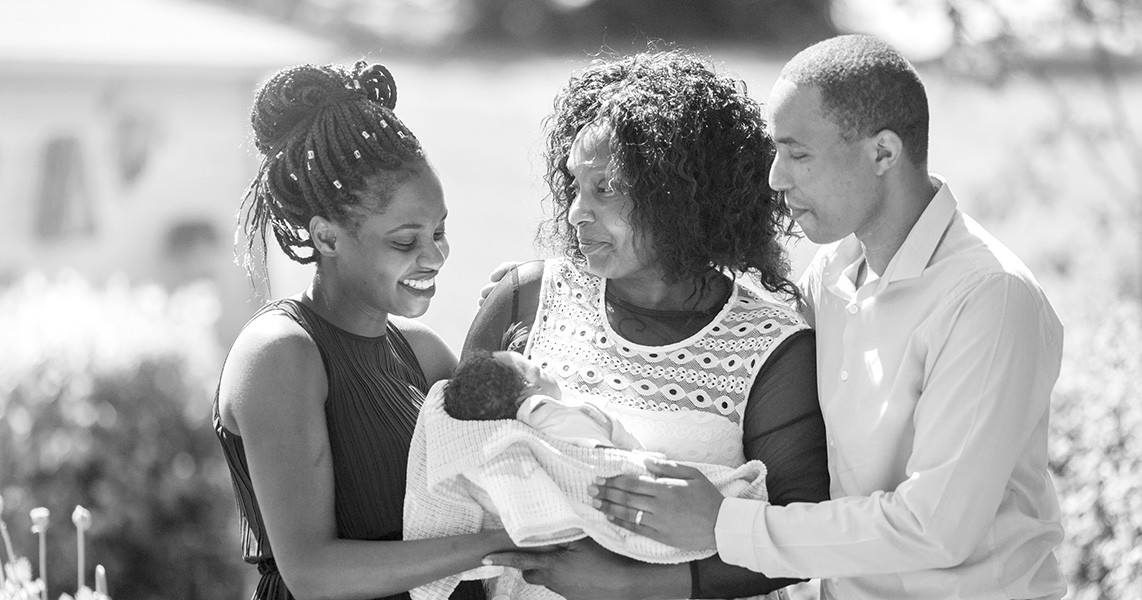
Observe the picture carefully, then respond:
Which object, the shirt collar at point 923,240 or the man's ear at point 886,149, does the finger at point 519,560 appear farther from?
the man's ear at point 886,149

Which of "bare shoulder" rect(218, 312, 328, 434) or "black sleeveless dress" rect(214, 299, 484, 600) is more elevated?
"bare shoulder" rect(218, 312, 328, 434)

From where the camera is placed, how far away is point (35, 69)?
27.5 ft

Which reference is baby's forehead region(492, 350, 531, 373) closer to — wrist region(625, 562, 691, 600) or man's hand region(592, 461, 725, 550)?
man's hand region(592, 461, 725, 550)

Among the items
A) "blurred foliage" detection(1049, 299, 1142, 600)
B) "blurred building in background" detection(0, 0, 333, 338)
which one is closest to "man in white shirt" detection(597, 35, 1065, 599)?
"blurred foliage" detection(1049, 299, 1142, 600)

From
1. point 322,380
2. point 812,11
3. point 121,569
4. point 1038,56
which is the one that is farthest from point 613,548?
point 812,11

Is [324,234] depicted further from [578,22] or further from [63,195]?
[578,22]

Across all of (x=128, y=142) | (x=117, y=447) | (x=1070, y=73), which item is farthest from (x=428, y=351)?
(x=1070, y=73)

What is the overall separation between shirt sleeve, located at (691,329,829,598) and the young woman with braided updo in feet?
1.66

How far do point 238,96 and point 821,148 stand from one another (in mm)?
7008

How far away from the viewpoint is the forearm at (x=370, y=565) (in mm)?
2709

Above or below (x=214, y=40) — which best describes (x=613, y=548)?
below

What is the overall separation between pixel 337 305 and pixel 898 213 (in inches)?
48.6

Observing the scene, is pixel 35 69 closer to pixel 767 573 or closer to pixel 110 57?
pixel 110 57

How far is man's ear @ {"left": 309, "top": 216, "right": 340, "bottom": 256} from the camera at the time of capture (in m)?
2.91
